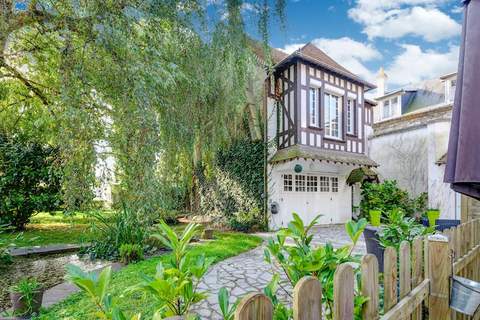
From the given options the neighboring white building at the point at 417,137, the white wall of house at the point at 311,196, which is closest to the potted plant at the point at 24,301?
the white wall of house at the point at 311,196

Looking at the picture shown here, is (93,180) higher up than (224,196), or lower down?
higher up

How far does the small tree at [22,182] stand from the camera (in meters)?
8.92

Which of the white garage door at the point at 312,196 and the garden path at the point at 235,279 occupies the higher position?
the white garage door at the point at 312,196

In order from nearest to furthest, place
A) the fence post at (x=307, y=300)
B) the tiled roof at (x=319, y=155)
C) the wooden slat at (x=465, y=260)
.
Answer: the fence post at (x=307, y=300)
the wooden slat at (x=465, y=260)
the tiled roof at (x=319, y=155)

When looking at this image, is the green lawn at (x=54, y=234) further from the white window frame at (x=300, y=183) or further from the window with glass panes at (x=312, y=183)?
the window with glass panes at (x=312, y=183)

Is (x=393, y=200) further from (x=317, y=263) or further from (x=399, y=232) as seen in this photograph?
(x=317, y=263)

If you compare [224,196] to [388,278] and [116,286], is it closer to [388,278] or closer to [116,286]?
[116,286]

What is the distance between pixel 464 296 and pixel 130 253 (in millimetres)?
5162

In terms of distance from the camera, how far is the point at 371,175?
13.1 metres

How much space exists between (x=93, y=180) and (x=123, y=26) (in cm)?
236

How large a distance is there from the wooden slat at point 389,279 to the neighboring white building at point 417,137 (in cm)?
1182

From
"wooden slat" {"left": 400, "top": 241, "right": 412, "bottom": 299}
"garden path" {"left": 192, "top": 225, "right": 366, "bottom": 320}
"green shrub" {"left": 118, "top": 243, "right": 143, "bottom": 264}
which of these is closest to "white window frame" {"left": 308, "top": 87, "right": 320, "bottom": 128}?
"garden path" {"left": 192, "top": 225, "right": 366, "bottom": 320}

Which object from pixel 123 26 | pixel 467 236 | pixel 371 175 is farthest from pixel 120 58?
A: pixel 371 175

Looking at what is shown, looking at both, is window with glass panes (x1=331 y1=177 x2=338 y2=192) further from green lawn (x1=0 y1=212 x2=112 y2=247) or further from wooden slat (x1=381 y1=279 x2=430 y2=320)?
wooden slat (x1=381 y1=279 x2=430 y2=320)
